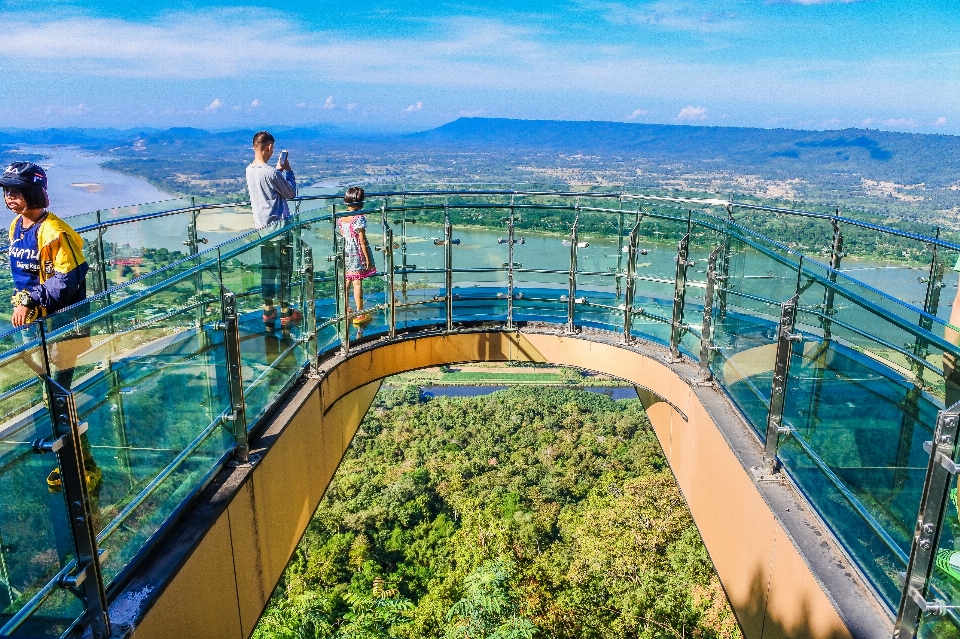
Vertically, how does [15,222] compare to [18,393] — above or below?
above

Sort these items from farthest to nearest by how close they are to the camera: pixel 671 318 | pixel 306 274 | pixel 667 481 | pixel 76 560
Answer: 1. pixel 667 481
2. pixel 671 318
3. pixel 306 274
4. pixel 76 560

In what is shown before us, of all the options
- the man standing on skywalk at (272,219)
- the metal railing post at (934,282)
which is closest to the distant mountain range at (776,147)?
the metal railing post at (934,282)

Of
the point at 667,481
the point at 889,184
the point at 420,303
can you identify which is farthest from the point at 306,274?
the point at 889,184

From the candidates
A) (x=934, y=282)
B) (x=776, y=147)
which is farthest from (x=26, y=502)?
(x=776, y=147)

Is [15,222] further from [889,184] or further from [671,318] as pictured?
[889,184]

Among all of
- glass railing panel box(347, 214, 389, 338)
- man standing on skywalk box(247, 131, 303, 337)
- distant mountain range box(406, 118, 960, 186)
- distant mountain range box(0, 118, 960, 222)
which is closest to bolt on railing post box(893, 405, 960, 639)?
man standing on skywalk box(247, 131, 303, 337)

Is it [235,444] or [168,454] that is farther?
[235,444]
